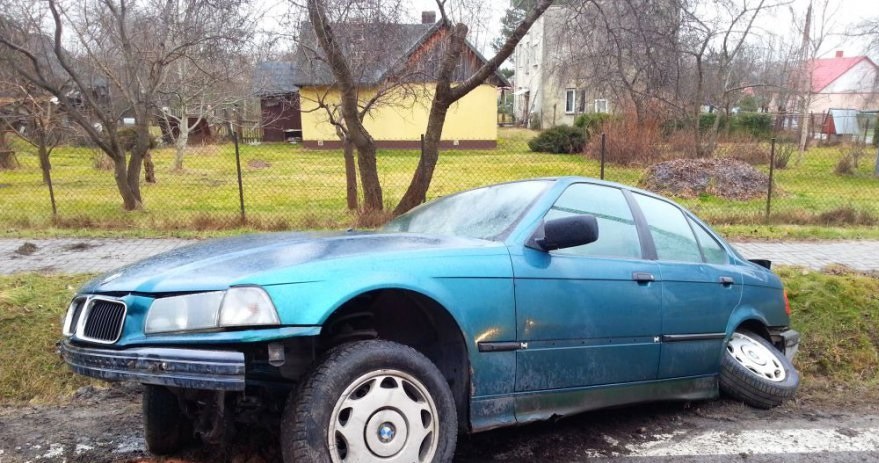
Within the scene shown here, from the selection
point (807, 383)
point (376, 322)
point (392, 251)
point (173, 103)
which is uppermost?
point (173, 103)

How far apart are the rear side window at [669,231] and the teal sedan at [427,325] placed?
0.8 inches

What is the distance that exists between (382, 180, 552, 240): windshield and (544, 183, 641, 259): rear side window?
17 cm

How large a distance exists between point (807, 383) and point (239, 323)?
15.1ft

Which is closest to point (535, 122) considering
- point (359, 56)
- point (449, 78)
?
point (359, 56)

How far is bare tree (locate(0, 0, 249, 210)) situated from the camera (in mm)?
12297

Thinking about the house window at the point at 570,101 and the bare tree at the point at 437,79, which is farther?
the house window at the point at 570,101

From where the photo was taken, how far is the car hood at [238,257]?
9.51ft

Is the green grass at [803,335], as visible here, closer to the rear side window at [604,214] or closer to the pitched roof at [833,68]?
the rear side window at [604,214]

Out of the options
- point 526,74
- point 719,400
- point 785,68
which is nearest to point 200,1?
point 719,400

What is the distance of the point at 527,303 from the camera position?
339 centimetres

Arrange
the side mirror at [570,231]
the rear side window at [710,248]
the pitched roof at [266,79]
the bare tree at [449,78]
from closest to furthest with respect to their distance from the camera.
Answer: the side mirror at [570,231] → the rear side window at [710,248] → the bare tree at [449,78] → the pitched roof at [266,79]

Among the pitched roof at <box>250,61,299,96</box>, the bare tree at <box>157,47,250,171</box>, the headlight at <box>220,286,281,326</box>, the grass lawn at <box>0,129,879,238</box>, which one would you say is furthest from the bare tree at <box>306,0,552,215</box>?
the pitched roof at <box>250,61,299,96</box>

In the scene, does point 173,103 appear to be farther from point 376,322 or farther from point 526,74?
point 526,74

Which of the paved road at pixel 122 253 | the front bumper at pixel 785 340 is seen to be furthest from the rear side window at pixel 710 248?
the paved road at pixel 122 253
